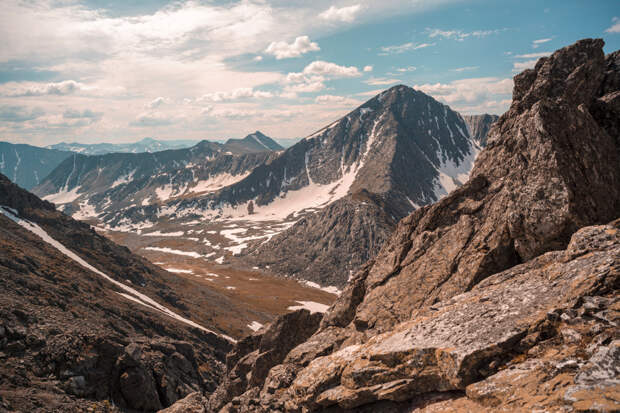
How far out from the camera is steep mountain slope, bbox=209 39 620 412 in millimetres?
10961

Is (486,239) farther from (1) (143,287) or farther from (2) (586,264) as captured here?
(1) (143,287)

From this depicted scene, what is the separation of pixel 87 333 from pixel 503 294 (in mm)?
35102

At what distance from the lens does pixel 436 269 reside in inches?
830

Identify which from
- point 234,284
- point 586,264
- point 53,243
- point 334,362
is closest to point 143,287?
point 53,243

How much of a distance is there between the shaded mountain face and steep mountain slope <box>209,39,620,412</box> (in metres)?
12.7

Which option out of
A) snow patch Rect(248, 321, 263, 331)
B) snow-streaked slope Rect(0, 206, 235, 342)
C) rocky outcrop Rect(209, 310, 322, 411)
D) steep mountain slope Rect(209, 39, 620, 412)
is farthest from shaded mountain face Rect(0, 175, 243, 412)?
steep mountain slope Rect(209, 39, 620, 412)

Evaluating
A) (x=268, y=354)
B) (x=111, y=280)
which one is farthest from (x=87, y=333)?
(x=111, y=280)

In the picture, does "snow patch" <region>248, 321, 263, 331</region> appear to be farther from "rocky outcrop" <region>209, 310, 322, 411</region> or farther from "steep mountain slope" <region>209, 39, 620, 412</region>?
"steep mountain slope" <region>209, 39, 620, 412</region>

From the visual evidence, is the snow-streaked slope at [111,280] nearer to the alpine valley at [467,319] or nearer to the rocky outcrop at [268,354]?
the alpine valley at [467,319]

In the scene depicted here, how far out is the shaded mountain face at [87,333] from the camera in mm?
26083

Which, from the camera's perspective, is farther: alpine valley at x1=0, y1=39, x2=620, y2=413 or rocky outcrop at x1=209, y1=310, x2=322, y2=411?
A: rocky outcrop at x1=209, y1=310, x2=322, y2=411

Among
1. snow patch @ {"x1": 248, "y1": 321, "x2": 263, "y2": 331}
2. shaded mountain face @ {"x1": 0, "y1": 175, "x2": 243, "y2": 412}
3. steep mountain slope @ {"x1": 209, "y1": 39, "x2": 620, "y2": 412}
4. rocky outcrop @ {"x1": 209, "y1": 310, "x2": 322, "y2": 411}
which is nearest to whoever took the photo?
steep mountain slope @ {"x1": 209, "y1": 39, "x2": 620, "y2": 412}

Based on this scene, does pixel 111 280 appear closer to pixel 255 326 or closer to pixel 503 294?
pixel 255 326

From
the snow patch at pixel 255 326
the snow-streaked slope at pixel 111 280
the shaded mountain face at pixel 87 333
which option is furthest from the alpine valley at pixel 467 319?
the snow patch at pixel 255 326
